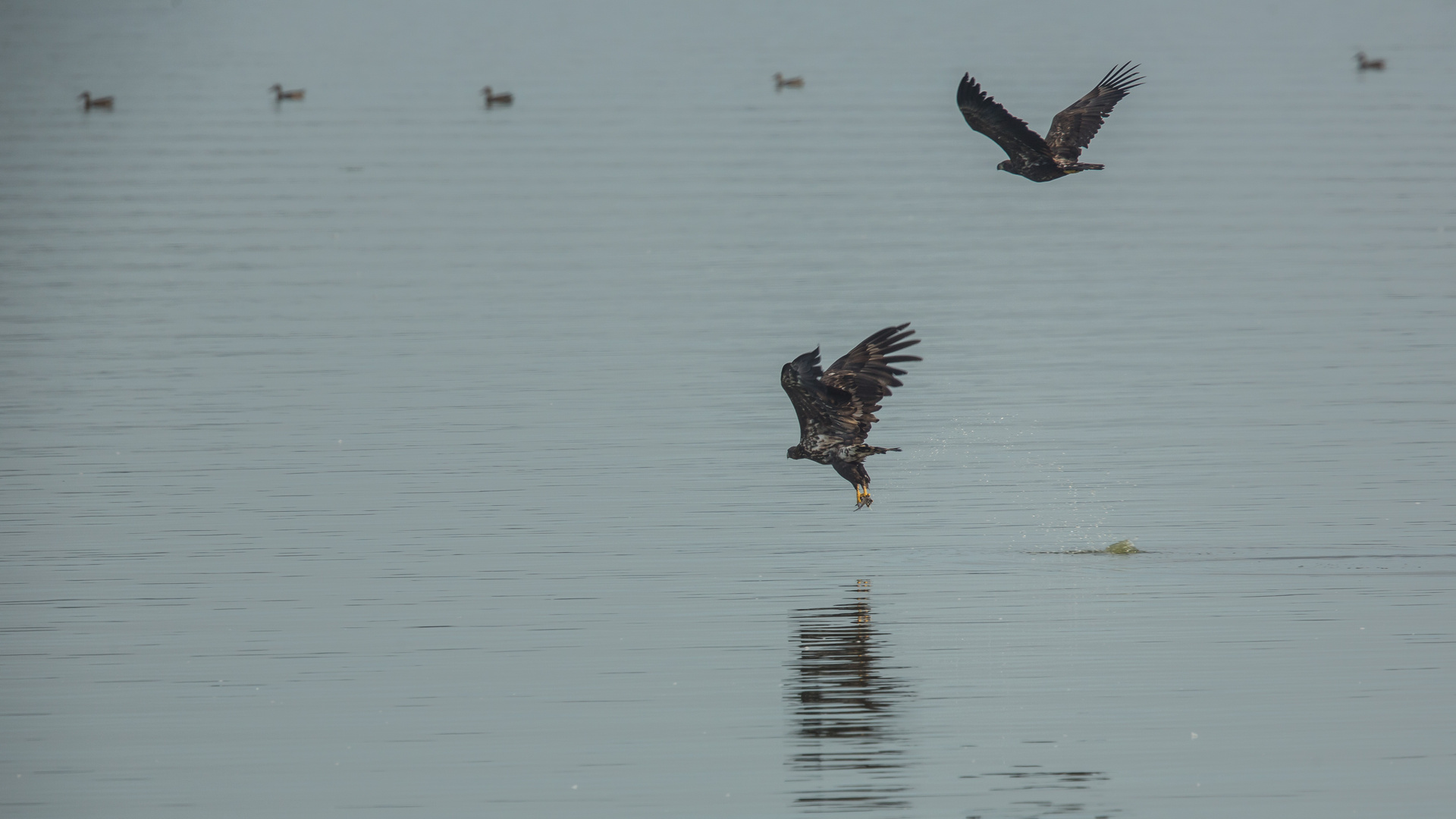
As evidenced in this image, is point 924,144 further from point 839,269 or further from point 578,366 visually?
point 578,366

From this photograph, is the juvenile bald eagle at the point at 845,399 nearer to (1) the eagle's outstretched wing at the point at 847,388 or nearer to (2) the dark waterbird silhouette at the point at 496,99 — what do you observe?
(1) the eagle's outstretched wing at the point at 847,388

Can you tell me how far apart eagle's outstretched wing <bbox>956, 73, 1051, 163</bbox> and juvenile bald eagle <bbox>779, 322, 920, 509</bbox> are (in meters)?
2.32

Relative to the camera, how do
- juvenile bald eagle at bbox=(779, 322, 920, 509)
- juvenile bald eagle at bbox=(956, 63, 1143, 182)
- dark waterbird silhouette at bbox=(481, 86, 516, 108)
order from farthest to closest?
dark waterbird silhouette at bbox=(481, 86, 516, 108), juvenile bald eagle at bbox=(956, 63, 1143, 182), juvenile bald eagle at bbox=(779, 322, 920, 509)

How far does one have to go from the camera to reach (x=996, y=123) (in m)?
18.0

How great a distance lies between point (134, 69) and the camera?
79.1 m

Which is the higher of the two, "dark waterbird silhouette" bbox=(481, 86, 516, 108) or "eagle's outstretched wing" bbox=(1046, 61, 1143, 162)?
"dark waterbird silhouette" bbox=(481, 86, 516, 108)

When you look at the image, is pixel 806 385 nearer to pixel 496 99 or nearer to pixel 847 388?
pixel 847 388

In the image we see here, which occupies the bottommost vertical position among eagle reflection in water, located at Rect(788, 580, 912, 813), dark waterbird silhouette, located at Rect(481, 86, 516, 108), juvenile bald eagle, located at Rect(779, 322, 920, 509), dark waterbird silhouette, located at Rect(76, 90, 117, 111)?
eagle reflection in water, located at Rect(788, 580, 912, 813)

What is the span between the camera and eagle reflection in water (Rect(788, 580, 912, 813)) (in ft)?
38.1

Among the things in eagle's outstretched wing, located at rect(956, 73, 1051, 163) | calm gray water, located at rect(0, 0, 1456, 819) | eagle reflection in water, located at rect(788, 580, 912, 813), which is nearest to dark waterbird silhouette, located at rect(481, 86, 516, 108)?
calm gray water, located at rect(0, 0, 1456, 819)

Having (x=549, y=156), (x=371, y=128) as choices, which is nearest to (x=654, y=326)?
(x=549, y=156)

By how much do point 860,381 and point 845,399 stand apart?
0.19 metres

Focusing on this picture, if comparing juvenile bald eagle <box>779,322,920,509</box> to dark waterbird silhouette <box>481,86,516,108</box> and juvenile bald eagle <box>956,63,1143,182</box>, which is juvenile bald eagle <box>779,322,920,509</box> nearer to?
juvenile bald eagle <box>956,63,1143,182</box>

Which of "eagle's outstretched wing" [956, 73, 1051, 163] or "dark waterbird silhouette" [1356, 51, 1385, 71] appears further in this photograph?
"dark waterbird silhouette" [1356, 51, 1385, 71]
